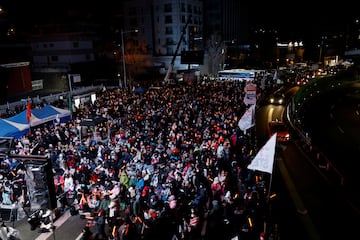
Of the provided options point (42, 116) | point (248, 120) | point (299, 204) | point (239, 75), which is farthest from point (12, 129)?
point (239, 75)

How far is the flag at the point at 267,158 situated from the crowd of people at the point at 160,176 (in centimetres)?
142

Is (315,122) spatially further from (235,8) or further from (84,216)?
(235,8)

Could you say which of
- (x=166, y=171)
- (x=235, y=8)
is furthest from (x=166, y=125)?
(x=235, y=8)

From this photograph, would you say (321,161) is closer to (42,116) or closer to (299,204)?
(299,204)

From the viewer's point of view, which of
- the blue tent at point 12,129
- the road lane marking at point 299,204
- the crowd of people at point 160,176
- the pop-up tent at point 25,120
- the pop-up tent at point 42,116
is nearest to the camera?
the crowd of people at point 160,176

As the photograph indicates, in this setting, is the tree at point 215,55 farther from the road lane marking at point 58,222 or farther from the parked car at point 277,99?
the road lane marking at point 58,222

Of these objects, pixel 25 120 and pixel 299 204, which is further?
pixel 25 120

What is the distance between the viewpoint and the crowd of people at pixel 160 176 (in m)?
9.50

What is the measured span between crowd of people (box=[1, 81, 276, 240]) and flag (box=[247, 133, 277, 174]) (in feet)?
4.65

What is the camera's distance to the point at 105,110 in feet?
77.6

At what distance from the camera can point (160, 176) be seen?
1181cm

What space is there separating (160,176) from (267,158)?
4295mm

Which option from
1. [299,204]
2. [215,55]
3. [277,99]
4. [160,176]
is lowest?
[299,204]

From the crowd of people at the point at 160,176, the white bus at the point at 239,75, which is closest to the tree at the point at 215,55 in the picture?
the white bus at the point at 239,75
